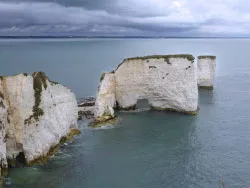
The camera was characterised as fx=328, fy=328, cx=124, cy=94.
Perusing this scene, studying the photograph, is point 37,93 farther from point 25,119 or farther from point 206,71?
point 206,71

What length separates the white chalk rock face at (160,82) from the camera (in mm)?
48875

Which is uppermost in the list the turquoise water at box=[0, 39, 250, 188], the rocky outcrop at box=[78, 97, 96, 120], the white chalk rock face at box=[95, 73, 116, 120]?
the white chalk rock face at box=[95, 73, 116, 120]

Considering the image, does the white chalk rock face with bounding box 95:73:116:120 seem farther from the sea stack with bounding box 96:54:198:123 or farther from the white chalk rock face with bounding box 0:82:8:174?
the white chalk rock face with bounding box 0:82:8:174

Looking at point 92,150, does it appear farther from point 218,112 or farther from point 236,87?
point 236,87

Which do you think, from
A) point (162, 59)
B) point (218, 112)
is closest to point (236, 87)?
point (218, 112)

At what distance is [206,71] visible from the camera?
6912cm

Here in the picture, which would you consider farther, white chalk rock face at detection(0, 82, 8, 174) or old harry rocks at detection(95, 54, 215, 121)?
old harry rocks at detection(95, 54, 215, 121)

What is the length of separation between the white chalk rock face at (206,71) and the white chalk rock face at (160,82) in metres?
21.3

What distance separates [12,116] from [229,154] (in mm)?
22171

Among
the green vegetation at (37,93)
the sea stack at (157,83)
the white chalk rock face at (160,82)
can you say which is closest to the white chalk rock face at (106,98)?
the sea stack at (157,83)

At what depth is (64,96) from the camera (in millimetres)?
37156

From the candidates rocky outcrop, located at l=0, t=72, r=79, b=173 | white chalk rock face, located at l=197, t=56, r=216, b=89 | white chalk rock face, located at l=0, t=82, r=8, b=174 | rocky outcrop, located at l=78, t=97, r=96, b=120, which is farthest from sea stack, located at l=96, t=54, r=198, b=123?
white chalk rock face, located at l=197, t=56, r=216, b=89

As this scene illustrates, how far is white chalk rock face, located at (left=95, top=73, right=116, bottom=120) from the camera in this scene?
45531mm

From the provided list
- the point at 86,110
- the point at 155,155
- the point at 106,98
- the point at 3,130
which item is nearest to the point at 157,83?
the point at 106,98
